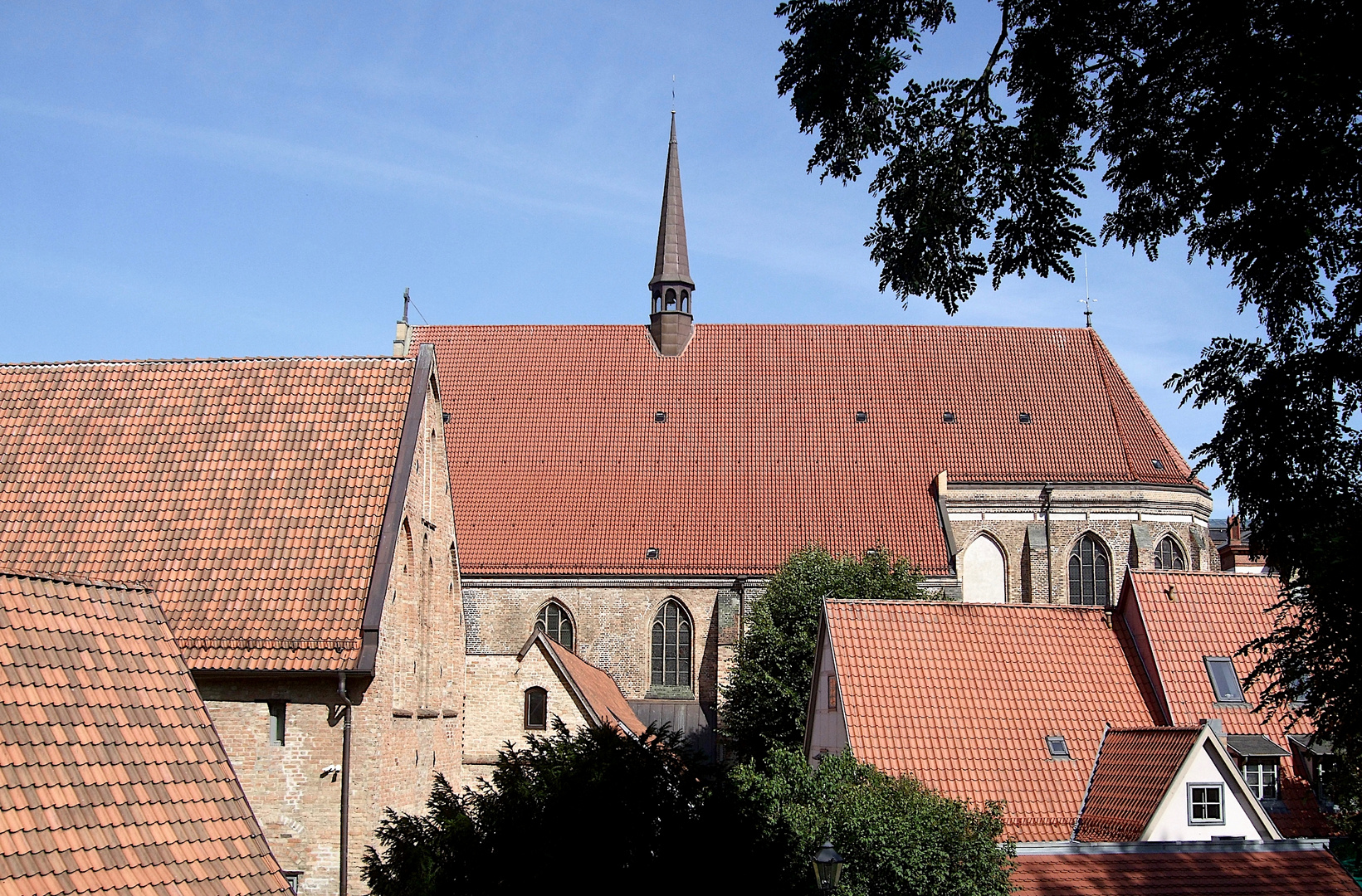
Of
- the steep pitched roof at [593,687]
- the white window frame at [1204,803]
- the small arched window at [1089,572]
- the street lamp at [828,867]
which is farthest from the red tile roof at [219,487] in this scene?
the small arched window at [1089,572]

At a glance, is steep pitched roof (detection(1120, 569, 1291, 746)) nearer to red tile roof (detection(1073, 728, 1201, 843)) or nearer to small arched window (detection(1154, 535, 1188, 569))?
red tile roof (detection(1073, 728, 1201, 843))

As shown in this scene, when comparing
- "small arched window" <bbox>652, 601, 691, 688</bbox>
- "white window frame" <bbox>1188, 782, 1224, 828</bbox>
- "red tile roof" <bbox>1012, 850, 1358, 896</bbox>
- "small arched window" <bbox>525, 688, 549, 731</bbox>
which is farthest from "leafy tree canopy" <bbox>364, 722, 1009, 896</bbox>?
"small arched window" <bbox>652, 601, 691, 688</bbox>

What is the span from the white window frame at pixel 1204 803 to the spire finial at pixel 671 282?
22.6 metres

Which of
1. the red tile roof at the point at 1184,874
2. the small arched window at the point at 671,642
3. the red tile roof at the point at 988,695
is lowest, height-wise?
the red tile roof at the point at 1184,874

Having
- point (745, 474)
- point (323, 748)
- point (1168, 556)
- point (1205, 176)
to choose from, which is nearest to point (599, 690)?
point (745, 474)

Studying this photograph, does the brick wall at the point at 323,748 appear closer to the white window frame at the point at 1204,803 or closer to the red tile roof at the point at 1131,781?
the red tile roof at the point at 1131,781

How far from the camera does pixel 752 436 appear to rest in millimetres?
38312

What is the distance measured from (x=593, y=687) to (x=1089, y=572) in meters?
14.9

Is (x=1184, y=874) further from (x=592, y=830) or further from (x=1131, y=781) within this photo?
(x=592, y=830)

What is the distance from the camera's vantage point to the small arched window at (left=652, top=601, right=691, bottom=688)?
35.5 meters

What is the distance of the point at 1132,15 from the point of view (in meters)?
8.41

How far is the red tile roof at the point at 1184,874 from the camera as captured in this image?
60.9 feet

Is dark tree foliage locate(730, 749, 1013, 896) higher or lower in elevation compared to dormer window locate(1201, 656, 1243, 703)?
lower

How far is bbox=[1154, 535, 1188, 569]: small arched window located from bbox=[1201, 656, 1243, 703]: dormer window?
11066 mm
